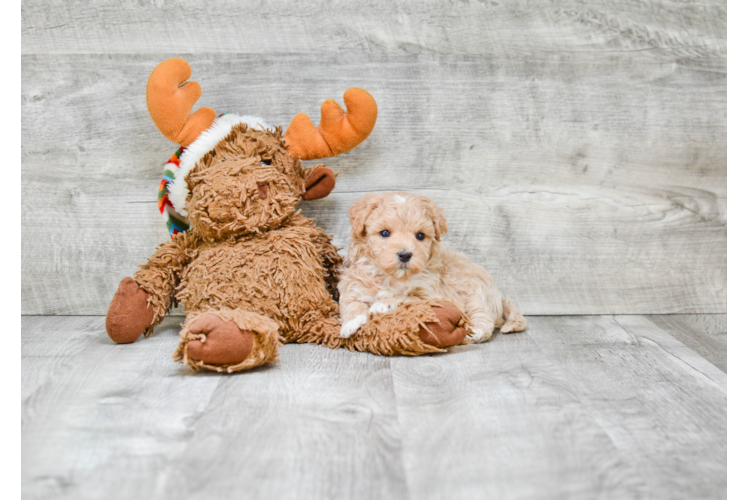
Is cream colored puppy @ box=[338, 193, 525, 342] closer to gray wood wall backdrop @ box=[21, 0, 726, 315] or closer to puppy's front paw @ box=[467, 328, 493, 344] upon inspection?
puppy's front paw @ box=[467, 328, 493, 344]

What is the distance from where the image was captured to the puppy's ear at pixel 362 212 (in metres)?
1.48

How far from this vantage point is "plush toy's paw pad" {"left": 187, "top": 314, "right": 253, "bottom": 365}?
49.4 inches

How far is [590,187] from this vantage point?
1.86m

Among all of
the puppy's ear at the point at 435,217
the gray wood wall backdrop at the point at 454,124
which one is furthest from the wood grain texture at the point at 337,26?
the puppy's ear at the point at 435,217

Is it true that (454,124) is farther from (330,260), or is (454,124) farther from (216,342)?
(216,342)

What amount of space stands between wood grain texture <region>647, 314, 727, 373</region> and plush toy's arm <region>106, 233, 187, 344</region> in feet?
4.38

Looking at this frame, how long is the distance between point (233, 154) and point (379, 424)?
792 millimetres

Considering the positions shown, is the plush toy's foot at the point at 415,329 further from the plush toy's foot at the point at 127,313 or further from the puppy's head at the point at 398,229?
the plush toy's foot at the point at 127,313

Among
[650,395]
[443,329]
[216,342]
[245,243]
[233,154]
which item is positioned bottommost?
[650,395]

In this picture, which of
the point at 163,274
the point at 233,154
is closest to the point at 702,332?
the point at 233,154

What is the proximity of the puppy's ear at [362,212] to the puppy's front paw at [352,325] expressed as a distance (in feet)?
0.67

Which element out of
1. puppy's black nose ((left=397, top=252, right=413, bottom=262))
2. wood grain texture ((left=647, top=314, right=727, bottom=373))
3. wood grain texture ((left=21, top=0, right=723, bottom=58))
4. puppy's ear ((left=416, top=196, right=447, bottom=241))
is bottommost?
wood grain texture ((left=647, top=314, right=727, bottom=373))

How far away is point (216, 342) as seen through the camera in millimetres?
1254

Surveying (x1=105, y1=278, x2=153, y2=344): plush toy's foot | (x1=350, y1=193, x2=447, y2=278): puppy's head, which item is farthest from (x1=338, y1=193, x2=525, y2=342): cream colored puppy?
(x1=105, y1=278, x2=153, y2=344): plush toy's foot
